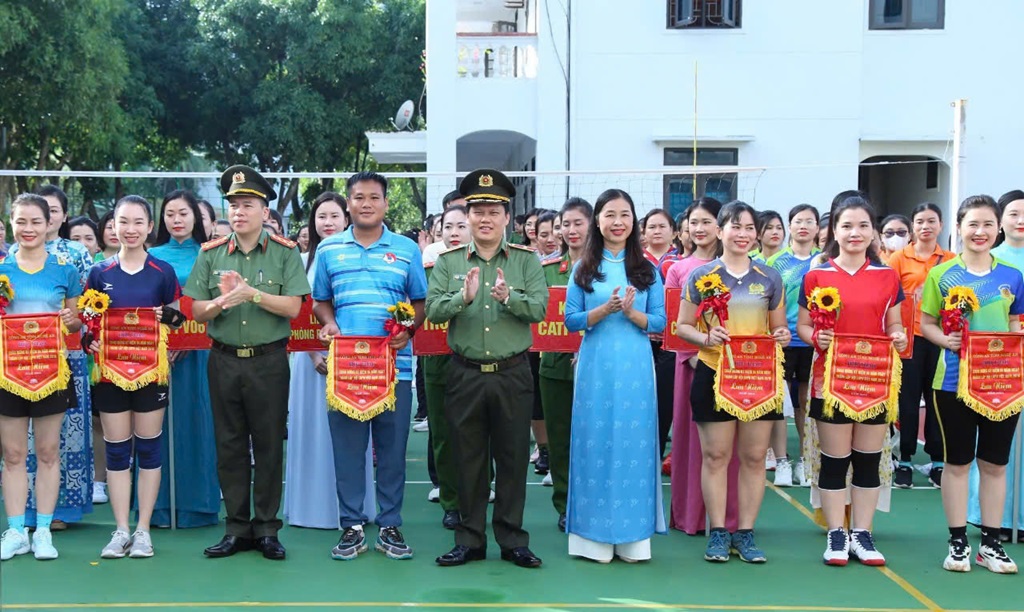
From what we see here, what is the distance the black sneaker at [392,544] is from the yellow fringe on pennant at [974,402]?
292 cm

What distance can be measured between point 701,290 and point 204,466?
10.1 ft

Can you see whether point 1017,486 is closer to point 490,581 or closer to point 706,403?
point 706,403

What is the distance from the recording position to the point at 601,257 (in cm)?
602

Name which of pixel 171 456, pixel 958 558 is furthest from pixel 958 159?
pixel 171 456

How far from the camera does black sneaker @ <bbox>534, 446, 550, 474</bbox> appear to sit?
8477 millimetres

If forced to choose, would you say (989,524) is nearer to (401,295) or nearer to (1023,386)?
(1023,386)

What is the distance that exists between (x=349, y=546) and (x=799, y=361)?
3.46 metres

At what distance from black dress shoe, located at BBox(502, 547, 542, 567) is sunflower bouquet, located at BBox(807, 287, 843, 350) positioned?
70.1 inches

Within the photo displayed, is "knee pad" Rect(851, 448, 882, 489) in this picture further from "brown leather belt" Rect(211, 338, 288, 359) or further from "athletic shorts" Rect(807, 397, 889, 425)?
"brown leather belt" Rect(211, 338, 288, 359)

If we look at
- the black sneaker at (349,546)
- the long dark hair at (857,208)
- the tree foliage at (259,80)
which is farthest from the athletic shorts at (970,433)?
the tree foliage at (259,80)

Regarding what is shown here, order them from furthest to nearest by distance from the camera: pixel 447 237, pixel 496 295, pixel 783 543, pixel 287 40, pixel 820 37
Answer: pixel 287 40
pixel 820 37
pixel 447 237
pixel 783 543
pixel 496 295

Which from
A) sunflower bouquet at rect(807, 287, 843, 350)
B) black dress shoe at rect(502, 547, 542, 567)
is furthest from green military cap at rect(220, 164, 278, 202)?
sunflower bouquet at rect(807, 287, 843, 350)

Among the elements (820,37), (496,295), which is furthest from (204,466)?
A: (820,37)

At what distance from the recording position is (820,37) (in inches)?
617
